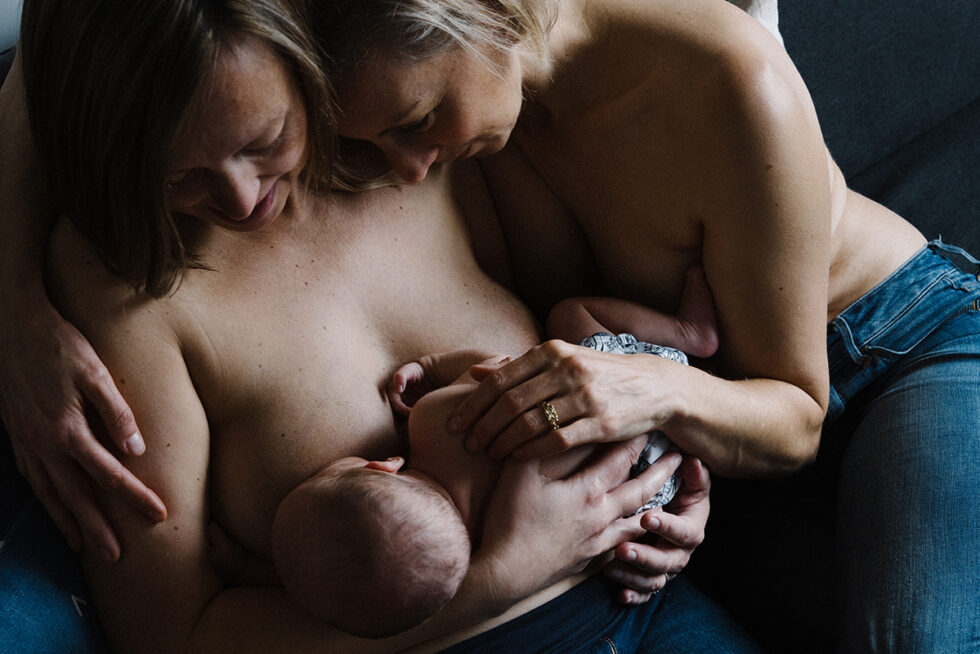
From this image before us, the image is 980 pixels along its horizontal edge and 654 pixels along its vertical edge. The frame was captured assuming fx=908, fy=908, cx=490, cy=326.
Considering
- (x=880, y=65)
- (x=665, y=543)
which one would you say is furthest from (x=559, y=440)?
(x=880, y=65)

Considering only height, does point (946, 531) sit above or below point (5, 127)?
below

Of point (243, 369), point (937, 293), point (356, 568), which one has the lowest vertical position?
point (937, 293)

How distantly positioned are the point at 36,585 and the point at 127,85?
1.91ft

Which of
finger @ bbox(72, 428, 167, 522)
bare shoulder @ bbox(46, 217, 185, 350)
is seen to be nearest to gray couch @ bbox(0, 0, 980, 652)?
bare shoulder @ bbox(46, 217, 185, 350)

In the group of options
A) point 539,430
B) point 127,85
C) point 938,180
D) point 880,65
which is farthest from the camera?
point 938,180

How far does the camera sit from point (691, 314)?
1279mm

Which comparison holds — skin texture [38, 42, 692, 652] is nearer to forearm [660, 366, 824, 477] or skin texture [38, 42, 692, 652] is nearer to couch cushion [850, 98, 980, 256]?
forearm [660, 366, 824, 477]

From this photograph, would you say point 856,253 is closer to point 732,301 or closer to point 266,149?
point 732,301

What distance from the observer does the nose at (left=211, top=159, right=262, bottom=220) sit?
0.91 m

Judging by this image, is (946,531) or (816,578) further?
(816,578)

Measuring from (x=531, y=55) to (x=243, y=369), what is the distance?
20.5 inches

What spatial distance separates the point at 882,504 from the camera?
125cm

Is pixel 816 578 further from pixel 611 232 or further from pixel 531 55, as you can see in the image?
pixel 531 55

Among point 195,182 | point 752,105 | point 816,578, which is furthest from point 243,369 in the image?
point 816,578
